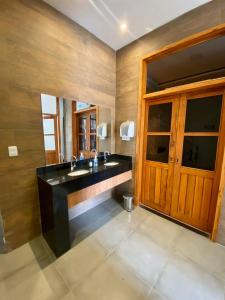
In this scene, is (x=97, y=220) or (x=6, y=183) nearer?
(x=6, y=183)

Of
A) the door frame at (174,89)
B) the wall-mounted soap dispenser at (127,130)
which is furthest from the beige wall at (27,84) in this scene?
the door frame at (174,89)

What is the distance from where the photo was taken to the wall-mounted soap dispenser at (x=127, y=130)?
249cm

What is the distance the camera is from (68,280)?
138cm

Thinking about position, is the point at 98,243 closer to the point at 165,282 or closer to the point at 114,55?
the point at 165,282

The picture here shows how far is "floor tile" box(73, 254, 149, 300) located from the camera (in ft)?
4.11

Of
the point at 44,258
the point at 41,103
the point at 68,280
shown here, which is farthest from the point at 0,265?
the point at 41,103

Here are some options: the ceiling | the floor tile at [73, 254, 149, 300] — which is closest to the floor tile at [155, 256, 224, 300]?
the floor tile at [73, 254, 149, 300]

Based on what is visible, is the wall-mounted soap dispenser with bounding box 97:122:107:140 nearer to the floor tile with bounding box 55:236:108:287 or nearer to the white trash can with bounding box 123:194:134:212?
the white trash can with bounding box 123:194:134:212

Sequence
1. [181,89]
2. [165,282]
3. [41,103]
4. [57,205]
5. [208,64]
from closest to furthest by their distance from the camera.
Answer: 1. [165,282]
2. [57,205]
3. [41,103]
4. [181,89]
5. [208,64]

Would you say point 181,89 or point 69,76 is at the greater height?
point 69,76

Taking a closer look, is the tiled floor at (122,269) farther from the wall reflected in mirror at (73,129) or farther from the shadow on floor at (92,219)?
the wall reflected in mirror at (73,129)

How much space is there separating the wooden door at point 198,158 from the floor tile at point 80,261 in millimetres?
1390

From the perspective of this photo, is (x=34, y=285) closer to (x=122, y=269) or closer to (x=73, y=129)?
(x=122, y=269)

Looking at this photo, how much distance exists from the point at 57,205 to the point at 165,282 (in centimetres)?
134
